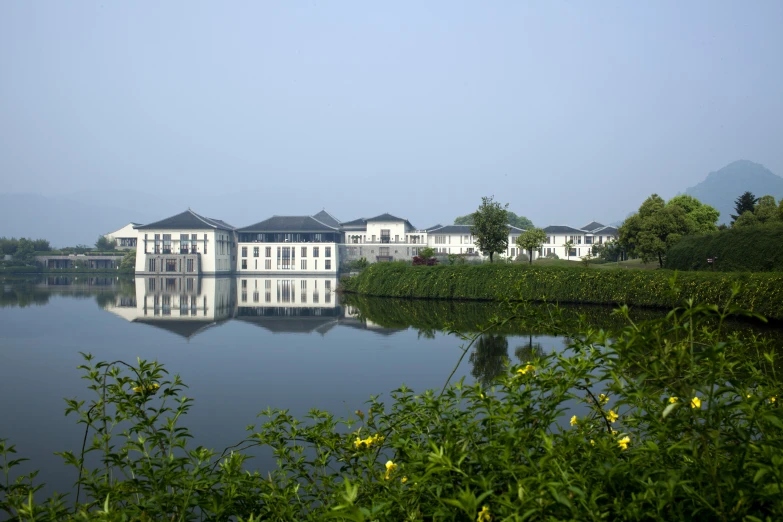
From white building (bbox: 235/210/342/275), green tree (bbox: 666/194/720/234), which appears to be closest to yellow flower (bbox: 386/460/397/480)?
green tree (bbox: 666/194/720/234)

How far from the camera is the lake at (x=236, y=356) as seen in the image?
6.32 metres

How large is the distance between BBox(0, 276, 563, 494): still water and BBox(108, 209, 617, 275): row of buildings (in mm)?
38354

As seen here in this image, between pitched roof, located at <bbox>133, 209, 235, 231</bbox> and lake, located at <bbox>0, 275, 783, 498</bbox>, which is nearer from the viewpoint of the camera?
lake, located at <bbox>0, 275, 783, 498</bbox>

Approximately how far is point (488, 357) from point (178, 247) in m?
Answer: 53.1

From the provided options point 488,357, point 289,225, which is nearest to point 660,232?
point 488,357

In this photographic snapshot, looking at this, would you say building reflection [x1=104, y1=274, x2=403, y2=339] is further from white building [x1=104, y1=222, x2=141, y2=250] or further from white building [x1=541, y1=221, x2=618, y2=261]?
white building [x1=104, y1=222, x2=141, y2=250]

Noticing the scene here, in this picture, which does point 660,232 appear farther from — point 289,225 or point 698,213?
point 289,225

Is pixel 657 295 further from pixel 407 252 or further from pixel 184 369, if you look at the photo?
pixel 407 252

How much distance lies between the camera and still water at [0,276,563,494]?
629 cm

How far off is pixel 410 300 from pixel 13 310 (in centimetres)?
1371

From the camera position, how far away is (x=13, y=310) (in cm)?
1967

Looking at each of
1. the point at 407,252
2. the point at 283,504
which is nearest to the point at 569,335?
the point at 283,504

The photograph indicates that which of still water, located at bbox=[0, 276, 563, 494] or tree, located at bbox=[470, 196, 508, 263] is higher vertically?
tree, located at bbox=[470, 196, 508, 263]

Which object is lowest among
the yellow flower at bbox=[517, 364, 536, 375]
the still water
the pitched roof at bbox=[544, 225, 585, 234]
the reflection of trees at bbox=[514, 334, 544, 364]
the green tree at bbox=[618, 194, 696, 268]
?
the still water
